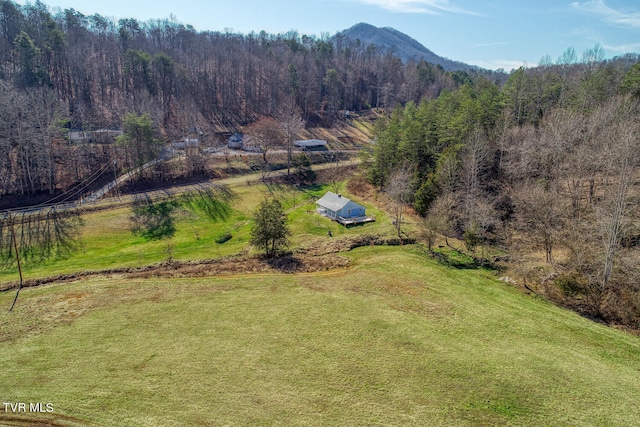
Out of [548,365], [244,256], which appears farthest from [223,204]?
[548,365]

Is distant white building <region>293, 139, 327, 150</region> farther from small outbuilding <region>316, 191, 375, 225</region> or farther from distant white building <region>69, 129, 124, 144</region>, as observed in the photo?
distant white building <region>69, 129, 124, 144</region>

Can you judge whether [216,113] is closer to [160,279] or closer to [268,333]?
[160,279]

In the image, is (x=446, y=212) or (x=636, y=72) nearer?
(x=446, y=212)

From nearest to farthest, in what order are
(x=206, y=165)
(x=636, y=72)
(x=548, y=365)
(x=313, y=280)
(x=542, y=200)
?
(x=548, y=365), (x=313, y=280), (x=542, y=200), (x=636, y=72), (x=206, y=165)

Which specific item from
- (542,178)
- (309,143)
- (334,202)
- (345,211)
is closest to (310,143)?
(309,143)

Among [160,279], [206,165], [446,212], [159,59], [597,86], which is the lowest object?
[160,279]

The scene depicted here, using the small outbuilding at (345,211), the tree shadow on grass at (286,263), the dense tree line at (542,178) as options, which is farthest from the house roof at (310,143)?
the tree shadow on grass at (286,263)

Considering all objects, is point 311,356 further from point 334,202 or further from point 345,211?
point 334,202
